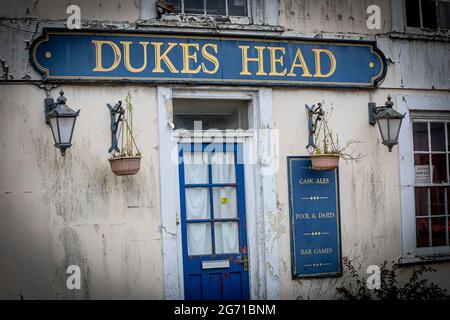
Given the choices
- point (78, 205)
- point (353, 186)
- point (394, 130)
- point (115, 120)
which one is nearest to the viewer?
point (78, 205)

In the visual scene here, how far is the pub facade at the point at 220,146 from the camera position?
7.00 m

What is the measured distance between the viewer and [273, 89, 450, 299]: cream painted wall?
25.8 ft

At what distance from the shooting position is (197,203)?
770cm

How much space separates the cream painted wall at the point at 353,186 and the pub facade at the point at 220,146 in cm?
2

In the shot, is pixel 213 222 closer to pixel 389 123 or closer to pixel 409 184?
pixel 389 123

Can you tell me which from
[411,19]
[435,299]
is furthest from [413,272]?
[411,19]

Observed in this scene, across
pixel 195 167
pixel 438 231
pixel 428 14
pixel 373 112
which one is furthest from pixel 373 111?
pixel 195 167

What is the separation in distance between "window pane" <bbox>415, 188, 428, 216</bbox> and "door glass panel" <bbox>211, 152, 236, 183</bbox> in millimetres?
2560

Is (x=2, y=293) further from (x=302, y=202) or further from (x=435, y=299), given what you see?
(x=435, y=299)

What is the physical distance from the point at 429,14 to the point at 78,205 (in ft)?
17.7

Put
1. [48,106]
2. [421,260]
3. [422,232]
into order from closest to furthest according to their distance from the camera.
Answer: [48,106] < [421,260] < [422,232]

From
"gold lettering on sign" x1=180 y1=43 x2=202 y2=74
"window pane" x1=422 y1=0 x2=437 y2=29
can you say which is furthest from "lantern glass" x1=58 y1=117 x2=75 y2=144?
"window pane" x1=422 y1=0 x2=437 y2=29

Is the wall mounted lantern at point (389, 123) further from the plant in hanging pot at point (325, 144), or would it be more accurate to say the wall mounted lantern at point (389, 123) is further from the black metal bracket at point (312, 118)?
the black metal bracket at point (312, 118)

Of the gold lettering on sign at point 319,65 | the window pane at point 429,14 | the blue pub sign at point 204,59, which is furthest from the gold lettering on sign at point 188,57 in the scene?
the window pane at point 429,14
